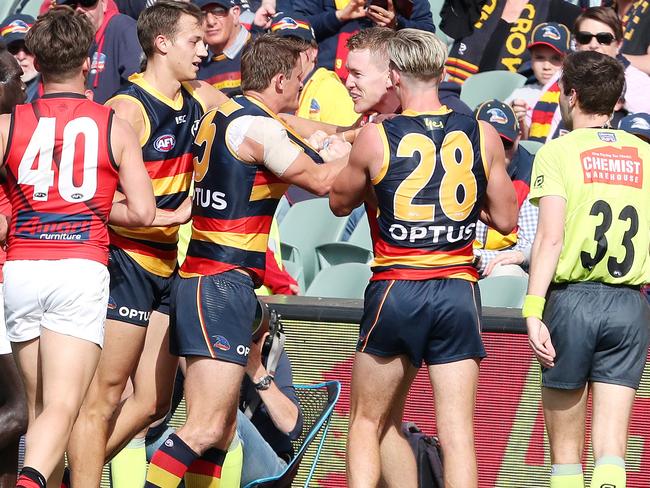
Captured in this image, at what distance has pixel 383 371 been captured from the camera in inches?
217

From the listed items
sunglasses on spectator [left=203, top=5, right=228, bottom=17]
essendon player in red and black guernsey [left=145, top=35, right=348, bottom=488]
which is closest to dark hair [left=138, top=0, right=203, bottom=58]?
essendon player in red and black guernsey [left=145, top=35, right=348, bottom=488]

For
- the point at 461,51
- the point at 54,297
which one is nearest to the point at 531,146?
the point at 461,51

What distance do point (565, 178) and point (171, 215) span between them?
1.84 metres

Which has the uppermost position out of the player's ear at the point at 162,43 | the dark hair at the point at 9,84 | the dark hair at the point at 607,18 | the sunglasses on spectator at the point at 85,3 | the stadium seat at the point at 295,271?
the dark hair at the point at 607,18

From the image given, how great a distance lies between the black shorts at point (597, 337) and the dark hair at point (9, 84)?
109 inches

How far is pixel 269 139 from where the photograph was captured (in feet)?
18.6

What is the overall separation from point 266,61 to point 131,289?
1.32m

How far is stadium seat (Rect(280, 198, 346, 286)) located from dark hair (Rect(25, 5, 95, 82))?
3.24 metres

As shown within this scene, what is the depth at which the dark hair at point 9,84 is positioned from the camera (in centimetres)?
585

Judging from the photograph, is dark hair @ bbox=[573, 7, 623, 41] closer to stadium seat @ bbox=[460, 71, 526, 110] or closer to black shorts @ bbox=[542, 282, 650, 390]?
stadium seat @ bbox=[460, 71, 526, 110]

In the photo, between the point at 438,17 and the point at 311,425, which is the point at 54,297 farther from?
the point at 438,17

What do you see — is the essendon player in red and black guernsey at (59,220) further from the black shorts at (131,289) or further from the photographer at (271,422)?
the photographer at (271,422)

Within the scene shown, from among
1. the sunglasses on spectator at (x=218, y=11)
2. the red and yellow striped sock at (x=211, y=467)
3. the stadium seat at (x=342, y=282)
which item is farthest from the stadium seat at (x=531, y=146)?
the red and yellow striped sock at (x=211, y=467)

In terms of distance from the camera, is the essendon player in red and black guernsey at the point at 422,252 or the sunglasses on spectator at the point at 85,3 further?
the sunglasses on spectator at the point at 85,3
